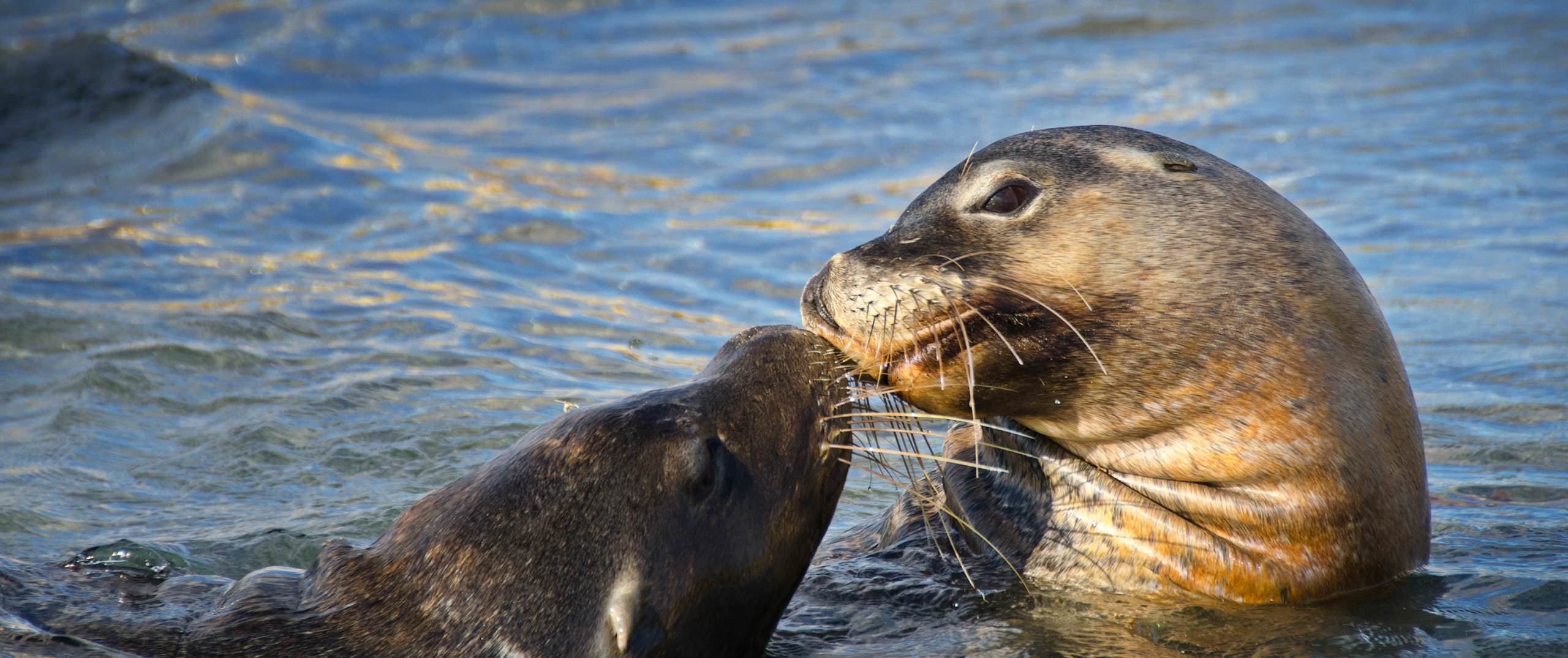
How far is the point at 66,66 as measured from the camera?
14.8m

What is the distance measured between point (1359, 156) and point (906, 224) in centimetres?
889

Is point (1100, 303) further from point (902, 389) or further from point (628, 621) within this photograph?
point (628, 621)

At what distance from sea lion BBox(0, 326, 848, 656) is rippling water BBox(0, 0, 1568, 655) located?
68 centimetres

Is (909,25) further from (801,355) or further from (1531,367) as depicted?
(801,355)

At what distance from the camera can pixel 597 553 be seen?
164 inches

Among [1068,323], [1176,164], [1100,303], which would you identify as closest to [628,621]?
[1068,323]

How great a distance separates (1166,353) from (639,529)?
158 cm

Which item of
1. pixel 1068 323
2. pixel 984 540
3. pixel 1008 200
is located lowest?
pixel 984 540

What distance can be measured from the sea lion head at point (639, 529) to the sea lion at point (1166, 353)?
39 centimetres

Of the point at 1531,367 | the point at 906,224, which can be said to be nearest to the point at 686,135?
the point at 1531,367

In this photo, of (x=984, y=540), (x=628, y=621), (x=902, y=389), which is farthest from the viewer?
(x=984, y=540)

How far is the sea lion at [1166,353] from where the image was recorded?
458 centimetres

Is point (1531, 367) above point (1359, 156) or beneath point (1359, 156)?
beneath

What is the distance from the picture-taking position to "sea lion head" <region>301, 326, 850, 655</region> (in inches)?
163
